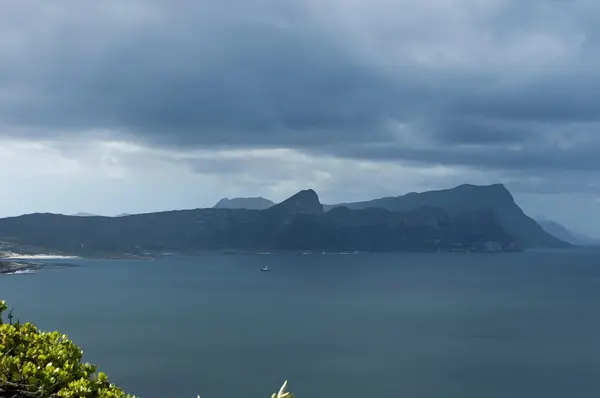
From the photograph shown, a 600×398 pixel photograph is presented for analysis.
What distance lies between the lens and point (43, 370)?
57.4 feet

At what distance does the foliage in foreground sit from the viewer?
17156 millimetres

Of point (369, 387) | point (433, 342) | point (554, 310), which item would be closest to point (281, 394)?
point (369, 387)

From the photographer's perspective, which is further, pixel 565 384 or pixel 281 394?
pixel 565 384

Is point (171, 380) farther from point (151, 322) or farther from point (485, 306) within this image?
point (485, 306)

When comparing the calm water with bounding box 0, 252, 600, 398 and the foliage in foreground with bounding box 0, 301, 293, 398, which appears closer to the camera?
the foliage in foreground with bounding box 0, 301, 293, 398

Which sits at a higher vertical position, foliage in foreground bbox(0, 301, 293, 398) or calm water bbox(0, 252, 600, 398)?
foliage in foreground bbox(0, 301, 293, 398)

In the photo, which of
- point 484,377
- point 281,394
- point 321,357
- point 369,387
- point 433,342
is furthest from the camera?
point 433,342

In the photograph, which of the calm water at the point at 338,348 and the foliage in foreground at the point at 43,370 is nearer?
the foliage in foreground at the point at 43,370

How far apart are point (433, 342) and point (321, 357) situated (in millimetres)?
30254

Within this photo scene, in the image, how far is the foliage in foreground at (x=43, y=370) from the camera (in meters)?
17.2

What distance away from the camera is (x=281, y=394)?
14.5 metres

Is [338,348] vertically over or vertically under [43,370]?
under

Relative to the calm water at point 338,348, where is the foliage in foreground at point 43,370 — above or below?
above

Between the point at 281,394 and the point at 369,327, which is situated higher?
the point at 281,394
